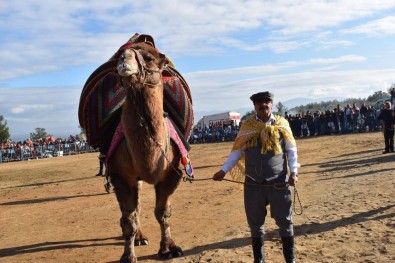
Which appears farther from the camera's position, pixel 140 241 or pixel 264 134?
pixel 140 241

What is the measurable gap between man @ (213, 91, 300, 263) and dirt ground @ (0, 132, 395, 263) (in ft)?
2.47

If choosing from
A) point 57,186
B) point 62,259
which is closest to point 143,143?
point 62,259

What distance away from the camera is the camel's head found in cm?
493

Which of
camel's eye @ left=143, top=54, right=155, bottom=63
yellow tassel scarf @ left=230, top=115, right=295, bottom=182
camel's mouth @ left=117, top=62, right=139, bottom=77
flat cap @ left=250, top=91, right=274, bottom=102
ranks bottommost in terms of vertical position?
yellow tassel scarf @ left=230, top=115, right=295, bottom=182

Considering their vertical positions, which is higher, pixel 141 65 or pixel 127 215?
pixel 141 65

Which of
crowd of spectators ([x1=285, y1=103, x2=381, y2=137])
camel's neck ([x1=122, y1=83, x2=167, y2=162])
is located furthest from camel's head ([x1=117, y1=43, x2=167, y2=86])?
crowd of spectators ([x1=285, y1=103, x2=381, y2=137])

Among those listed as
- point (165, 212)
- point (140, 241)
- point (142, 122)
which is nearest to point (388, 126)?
point (140, 241)

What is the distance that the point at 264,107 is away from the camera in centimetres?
515

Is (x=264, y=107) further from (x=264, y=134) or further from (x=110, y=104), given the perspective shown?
(x=110, y=104)

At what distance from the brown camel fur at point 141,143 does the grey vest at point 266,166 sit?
3.77ft

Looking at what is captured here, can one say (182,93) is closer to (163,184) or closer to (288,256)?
(163,184)

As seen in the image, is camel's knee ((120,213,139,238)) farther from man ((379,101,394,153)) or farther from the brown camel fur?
man ((379,101,394,153))

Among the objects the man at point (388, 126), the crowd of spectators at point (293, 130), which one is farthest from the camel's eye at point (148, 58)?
the crowd of spectators at point (293, 130)

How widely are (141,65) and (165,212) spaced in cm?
233
